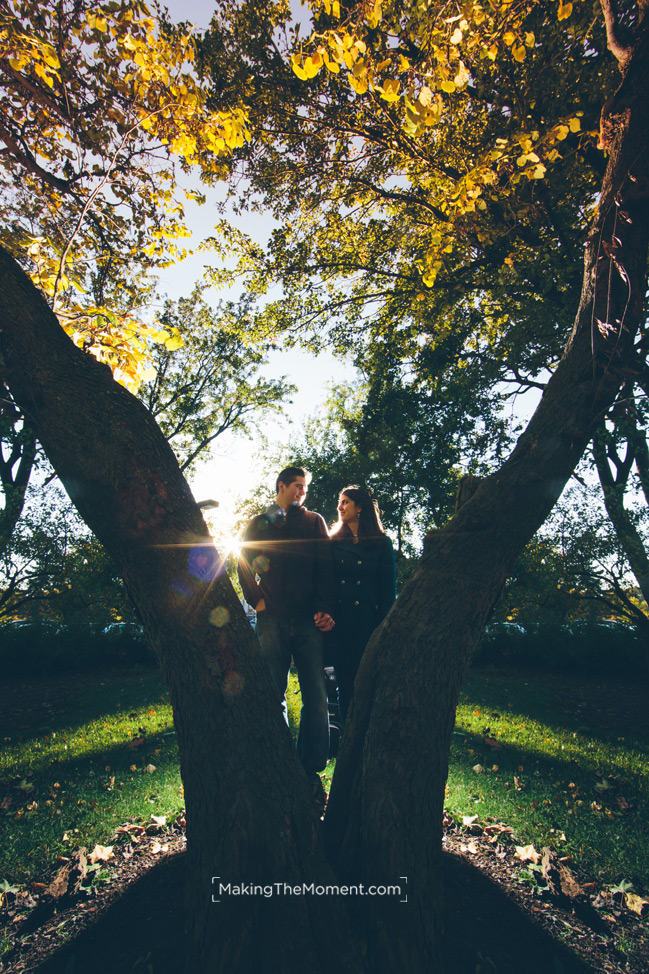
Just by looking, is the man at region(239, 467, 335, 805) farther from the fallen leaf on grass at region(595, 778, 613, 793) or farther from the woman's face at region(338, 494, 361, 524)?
the fallen leaf on grass at region(595, 778, 613, 793)

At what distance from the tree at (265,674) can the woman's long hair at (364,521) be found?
5.55ft

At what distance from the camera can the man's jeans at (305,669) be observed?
9.76 feet

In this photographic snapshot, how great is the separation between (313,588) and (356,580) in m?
0.73

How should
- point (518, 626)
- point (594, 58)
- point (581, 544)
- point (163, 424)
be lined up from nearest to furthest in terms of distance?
point (594, 58), point (581, 544), point (518, 626), point (163, 424)

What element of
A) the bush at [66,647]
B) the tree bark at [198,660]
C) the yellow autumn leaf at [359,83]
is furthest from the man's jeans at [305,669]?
the bush at [66,647]

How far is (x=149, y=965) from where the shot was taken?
1852 millimetres

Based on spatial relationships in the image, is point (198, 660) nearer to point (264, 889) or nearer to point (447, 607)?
point (264, 889)

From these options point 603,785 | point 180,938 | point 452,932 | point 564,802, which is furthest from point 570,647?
point 180,938

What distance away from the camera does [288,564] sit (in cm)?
340

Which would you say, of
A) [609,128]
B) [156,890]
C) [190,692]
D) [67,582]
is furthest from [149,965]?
[67,582]

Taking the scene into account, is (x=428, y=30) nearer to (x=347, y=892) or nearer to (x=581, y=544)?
(x=347, y=892)

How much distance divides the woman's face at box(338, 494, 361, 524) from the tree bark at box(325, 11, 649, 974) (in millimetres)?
1745

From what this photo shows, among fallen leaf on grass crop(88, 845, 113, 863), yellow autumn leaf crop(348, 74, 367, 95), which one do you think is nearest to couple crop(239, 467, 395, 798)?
fallen leaf on grass crop(88, 845, 113, 863)

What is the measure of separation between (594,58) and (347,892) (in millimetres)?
9772
